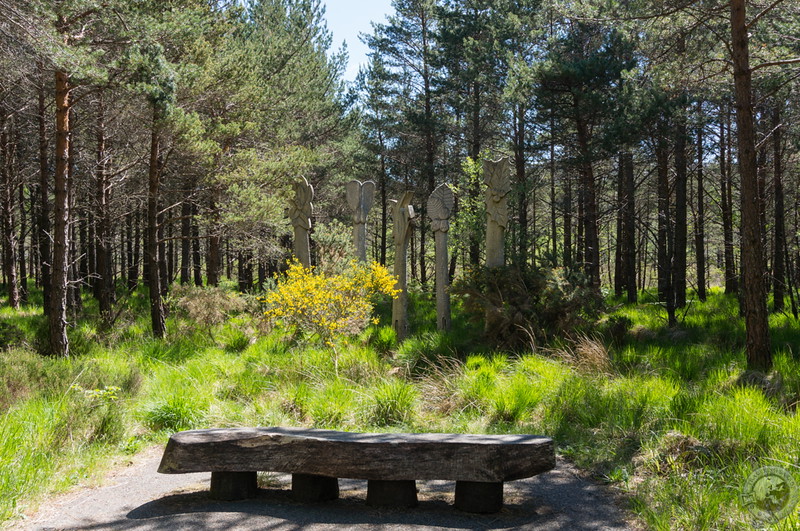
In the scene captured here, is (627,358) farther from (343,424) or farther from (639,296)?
(639,296)

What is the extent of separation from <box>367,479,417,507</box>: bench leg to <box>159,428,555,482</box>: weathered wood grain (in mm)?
159

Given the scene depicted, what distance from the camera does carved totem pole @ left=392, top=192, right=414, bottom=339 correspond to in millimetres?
11977

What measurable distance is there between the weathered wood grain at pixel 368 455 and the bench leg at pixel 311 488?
0.22m

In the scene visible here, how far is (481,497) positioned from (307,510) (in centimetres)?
124

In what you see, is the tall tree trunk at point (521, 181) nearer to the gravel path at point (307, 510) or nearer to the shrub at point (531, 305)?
the shrub at point (531, 305)

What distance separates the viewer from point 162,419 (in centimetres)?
631

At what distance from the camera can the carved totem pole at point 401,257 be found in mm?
11977

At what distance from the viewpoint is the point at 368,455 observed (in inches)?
154

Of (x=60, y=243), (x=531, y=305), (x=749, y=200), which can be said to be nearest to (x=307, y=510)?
(x=749, y=200)

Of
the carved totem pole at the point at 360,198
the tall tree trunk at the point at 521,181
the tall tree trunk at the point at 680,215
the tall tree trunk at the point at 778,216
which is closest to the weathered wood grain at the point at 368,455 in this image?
the tall tree trunk at the point at 680,215

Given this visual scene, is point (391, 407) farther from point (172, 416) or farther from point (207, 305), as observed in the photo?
point (207, 305)

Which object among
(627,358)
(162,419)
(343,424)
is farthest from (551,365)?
(162,419)

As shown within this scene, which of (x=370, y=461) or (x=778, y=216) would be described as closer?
(x=370, y=461)

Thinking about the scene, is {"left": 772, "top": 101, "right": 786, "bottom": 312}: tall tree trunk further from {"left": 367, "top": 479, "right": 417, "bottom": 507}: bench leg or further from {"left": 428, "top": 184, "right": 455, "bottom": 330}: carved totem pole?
{"left": 367, "top": 479, "right": 417, "bottom": 507}: bench leg
